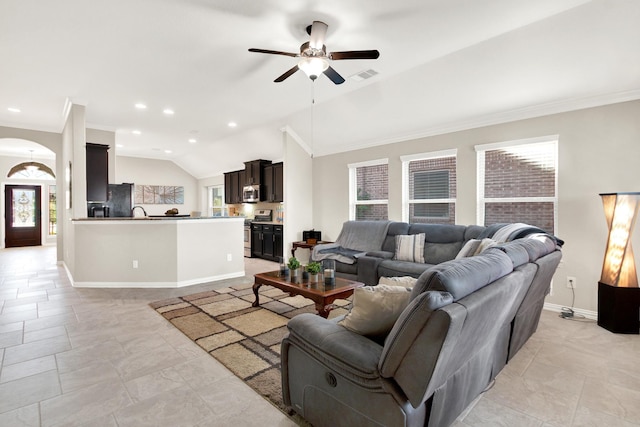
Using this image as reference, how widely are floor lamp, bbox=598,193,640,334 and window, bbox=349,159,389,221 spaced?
3.13 meters

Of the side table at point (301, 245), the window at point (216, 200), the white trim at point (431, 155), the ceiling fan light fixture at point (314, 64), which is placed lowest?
the side table at point (301, 245)

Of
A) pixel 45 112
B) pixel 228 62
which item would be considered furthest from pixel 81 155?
pixel 228 62

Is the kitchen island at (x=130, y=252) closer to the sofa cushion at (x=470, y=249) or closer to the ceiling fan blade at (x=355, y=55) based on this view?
the ceiling fan blade at (x=355, y=55)

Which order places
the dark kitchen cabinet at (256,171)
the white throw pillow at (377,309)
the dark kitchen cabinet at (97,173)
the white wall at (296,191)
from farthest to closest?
1. the dark kitchen cabinet at (256,171)
2. the white wall at (296,191)
3. the dark kitchen cabinet at (97,173)
4. the white throw pillow at (377,309)

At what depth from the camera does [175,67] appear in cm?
391

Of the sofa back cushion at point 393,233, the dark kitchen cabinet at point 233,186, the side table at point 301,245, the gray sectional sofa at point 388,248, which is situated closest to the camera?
the gray sectional sofa at point 388,248

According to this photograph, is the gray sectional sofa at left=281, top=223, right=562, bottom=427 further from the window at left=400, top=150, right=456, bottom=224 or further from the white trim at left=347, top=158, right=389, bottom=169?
the white trim at left=347, top=158, right=389, bottom=169

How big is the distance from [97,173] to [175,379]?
478cm

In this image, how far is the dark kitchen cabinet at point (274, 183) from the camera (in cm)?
782

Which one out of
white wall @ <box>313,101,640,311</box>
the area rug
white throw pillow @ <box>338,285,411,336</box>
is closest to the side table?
the area rug

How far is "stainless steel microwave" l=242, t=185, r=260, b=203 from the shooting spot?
8.34 metres

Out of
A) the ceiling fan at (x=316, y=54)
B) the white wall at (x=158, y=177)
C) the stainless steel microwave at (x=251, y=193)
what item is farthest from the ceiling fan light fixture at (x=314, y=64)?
the white wall at (x=158, y=177)

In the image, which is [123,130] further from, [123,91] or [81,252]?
[81,252]

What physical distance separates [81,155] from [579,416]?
679 cm
